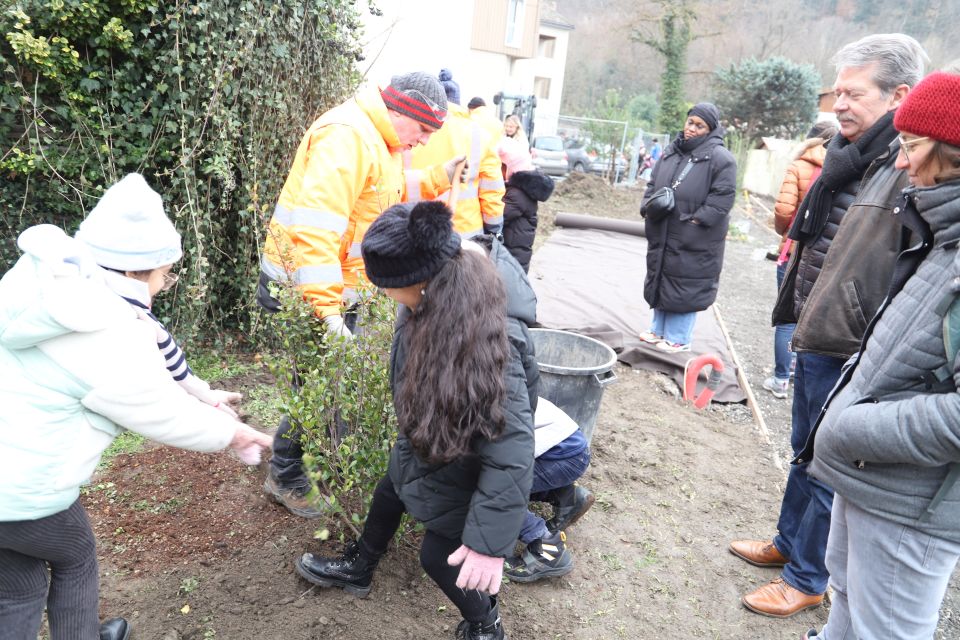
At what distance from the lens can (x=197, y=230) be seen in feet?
13.1

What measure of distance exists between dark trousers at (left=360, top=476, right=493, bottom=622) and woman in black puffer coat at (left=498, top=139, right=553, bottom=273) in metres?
3.83

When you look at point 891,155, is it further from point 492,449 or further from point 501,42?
point 501,42

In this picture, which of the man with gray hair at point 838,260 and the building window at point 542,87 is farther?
the building window at point 542,87

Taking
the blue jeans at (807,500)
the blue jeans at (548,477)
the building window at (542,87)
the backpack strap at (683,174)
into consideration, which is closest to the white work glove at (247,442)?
the blue jeans at (548,477)

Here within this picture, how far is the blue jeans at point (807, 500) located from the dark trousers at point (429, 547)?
4.39ft

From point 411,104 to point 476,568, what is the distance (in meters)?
1.89

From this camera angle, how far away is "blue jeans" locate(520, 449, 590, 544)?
2617 millimetres

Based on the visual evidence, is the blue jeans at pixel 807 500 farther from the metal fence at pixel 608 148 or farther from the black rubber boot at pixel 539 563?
the metal fence at pixel 608 148

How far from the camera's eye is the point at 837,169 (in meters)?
2.61

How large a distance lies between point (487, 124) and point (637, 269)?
469 centimetres

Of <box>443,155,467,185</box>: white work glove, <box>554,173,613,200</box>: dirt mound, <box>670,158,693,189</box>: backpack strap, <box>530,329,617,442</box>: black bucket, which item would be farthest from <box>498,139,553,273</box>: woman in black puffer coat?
<box>554,173,613,200</box>: dirt mound

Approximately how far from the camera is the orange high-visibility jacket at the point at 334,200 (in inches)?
97.9

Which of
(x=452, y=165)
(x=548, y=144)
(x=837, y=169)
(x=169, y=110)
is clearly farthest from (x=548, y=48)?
(x=837, y=169)

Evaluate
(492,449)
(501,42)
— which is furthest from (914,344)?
(501,42)
